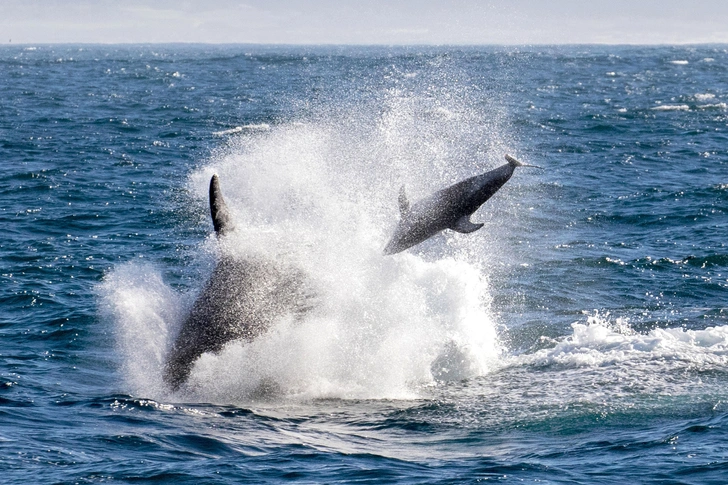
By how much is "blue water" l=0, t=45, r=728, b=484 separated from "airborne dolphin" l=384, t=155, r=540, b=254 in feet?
9.18

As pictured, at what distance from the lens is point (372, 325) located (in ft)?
75.9

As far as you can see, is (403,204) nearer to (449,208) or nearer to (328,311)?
(449,208)

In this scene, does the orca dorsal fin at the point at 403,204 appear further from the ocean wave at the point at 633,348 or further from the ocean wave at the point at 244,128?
the ocean wave at the point at 244,128

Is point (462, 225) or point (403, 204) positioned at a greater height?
point (403, 204)

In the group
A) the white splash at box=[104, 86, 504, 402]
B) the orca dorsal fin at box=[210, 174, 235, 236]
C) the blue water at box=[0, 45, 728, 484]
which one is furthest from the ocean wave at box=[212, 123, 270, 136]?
the orca dorsal fin at box=[210, 174, 235, 236]

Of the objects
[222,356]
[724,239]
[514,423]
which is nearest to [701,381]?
[514,423]

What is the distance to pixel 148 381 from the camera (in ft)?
65.7

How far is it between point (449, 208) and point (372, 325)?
4.04 m

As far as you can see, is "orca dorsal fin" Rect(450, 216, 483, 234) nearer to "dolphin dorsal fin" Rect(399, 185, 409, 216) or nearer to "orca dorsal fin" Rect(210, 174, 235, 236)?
"dolphin dorsal fin" Rect(399, 185, 409, 216)

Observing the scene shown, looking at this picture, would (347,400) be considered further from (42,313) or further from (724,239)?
(724,239)

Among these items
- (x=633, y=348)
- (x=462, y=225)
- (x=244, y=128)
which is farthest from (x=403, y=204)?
(x=244, y=128)

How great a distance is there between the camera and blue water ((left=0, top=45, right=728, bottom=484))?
52.7 feet

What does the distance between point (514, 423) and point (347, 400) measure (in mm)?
3612

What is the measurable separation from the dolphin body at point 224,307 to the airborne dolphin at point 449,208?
9.79 ft
